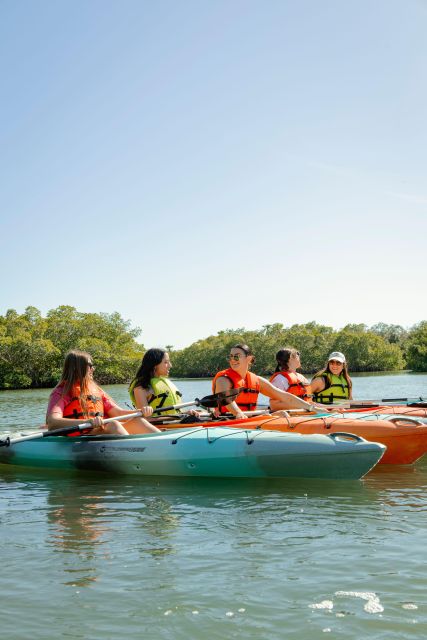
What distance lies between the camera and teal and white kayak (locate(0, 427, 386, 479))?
6.38 meters

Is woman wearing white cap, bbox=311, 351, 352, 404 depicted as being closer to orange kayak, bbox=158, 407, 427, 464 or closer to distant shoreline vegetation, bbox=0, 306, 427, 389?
orange kayak, bbox=158, 407, 427, 464

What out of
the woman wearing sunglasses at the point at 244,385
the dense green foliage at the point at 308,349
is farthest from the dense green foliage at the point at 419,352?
the woman wearing sunglasses at the point at 244,385

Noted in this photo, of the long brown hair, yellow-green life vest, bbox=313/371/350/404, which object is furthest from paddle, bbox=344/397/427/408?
→ the long brown hair

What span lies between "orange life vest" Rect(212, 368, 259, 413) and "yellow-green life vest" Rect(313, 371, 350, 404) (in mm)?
1760

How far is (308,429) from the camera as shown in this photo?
721 cm

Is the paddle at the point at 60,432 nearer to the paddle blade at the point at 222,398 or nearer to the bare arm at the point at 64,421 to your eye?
the bare arm at the point at 64,421

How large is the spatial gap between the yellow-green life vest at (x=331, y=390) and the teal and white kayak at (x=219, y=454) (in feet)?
9.24

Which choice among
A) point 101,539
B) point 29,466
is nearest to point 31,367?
point 29,466

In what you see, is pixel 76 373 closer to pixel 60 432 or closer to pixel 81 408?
pixel 81 408

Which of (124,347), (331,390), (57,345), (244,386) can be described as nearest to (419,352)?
(124,347)

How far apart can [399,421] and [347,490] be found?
4.52 ft

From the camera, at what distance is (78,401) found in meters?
7.07

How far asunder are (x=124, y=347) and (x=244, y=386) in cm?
4745

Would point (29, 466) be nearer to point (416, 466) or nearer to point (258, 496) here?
point (258, 496)
